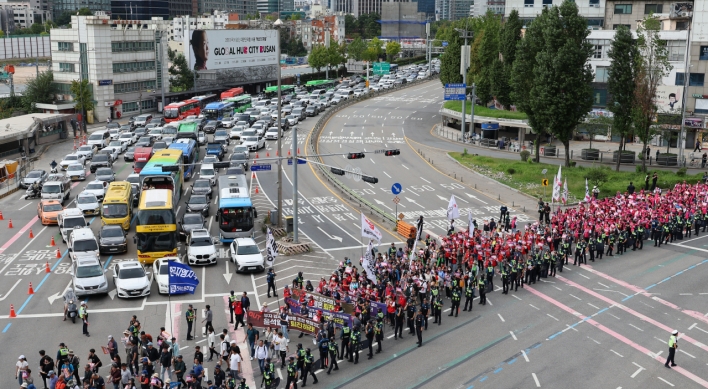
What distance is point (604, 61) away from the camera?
82875mm

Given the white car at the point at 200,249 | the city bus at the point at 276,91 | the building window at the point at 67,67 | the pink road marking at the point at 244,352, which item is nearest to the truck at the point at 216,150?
the white car at the point at 200,249

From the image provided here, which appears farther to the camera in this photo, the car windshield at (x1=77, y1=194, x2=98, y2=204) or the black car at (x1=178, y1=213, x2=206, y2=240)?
the car windshield at (x1=77, y1=194, x2=98, y2=204)

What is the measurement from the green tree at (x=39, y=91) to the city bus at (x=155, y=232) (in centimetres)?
6448

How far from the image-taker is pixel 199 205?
49875 mm

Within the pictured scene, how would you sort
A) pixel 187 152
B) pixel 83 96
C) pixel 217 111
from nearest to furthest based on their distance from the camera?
pixel 187 152 → pixel 83 96 → pixel 217 111

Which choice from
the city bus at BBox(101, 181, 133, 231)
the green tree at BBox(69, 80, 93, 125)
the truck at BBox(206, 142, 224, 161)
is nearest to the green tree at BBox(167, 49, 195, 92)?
the green tree at BBox(69, 80, 93, 125)

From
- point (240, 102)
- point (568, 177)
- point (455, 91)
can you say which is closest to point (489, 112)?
point (455, 91)

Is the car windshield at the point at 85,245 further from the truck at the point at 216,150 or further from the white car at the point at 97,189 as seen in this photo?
the truck at the point at 216,150

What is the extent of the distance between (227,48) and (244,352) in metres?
96.8

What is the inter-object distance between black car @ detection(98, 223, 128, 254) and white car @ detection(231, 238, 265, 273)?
6.06 meters

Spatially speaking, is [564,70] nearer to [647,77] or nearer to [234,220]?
[647,77]

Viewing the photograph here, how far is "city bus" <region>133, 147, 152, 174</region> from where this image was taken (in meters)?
60.9

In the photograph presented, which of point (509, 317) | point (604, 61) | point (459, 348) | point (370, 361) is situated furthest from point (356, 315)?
point (604, 61)

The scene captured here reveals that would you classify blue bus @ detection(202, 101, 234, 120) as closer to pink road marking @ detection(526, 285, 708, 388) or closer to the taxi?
the taxi
